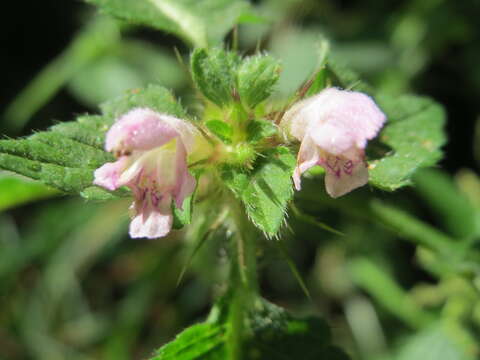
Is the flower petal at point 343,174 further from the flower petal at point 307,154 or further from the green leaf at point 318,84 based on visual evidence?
the green leaf at point 318,84

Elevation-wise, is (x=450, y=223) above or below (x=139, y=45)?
below

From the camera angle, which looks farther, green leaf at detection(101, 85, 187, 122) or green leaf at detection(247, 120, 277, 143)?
green leaf at detection(101, 85, 187, 122)

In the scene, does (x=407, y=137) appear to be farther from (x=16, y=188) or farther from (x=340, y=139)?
(x=16, y=188)

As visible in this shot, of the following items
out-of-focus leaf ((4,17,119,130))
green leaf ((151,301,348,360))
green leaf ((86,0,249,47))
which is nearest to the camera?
green leaf ((151,301,348,360))

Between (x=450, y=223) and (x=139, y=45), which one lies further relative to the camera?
(x=139, y=45)

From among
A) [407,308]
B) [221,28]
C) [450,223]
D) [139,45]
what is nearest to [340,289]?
[407,308]

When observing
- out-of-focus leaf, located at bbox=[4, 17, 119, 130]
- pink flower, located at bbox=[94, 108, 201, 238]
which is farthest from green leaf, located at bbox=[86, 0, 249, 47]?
out-of-focus leaf, located at bbox=[4, 17, 119, 130]

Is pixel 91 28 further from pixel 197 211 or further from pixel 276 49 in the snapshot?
pixel 197 211

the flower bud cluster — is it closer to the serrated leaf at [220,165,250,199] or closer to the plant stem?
the serrated leaf at [220,165,250,199]
